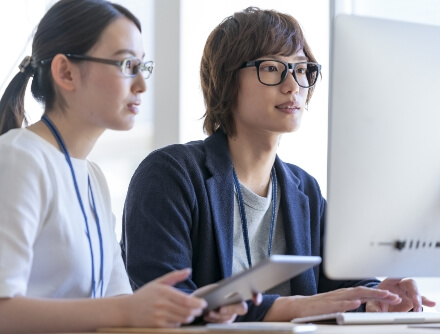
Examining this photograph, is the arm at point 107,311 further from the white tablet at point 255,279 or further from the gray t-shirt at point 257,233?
the gray t-shirt at point 257,233

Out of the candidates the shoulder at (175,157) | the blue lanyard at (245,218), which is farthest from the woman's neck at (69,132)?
the blue lanyard at (245,218)

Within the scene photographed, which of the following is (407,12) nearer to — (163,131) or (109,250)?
(163,131)

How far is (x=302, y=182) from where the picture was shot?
243 centimetres

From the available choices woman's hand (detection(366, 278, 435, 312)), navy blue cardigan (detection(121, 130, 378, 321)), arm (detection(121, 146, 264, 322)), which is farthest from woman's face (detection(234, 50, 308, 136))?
woman's hand (detection(366, 278, 435, 312))

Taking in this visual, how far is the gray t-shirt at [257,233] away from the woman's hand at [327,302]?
40 centimetres

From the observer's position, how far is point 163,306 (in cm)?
124

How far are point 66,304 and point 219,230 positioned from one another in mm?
824

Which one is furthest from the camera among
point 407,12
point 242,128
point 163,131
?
point 163,131

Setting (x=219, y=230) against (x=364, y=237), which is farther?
(x=219, y=230)

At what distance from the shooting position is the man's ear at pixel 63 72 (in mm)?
1605

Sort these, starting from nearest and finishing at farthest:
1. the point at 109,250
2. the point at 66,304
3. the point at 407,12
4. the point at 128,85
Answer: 1. the point at 66,304
2. the point at 128,85
3. the point at 109,250
4. the point at 407,12

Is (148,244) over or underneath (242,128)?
underneath

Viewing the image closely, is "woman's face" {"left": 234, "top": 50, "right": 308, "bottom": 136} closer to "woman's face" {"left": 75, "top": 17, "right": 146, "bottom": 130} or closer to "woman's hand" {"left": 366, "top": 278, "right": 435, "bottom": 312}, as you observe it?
"woman's hand" {"left": 366, "top": 278, "right": 435, "bottom": 312}

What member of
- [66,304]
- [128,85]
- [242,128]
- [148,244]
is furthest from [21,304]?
[242,128]
